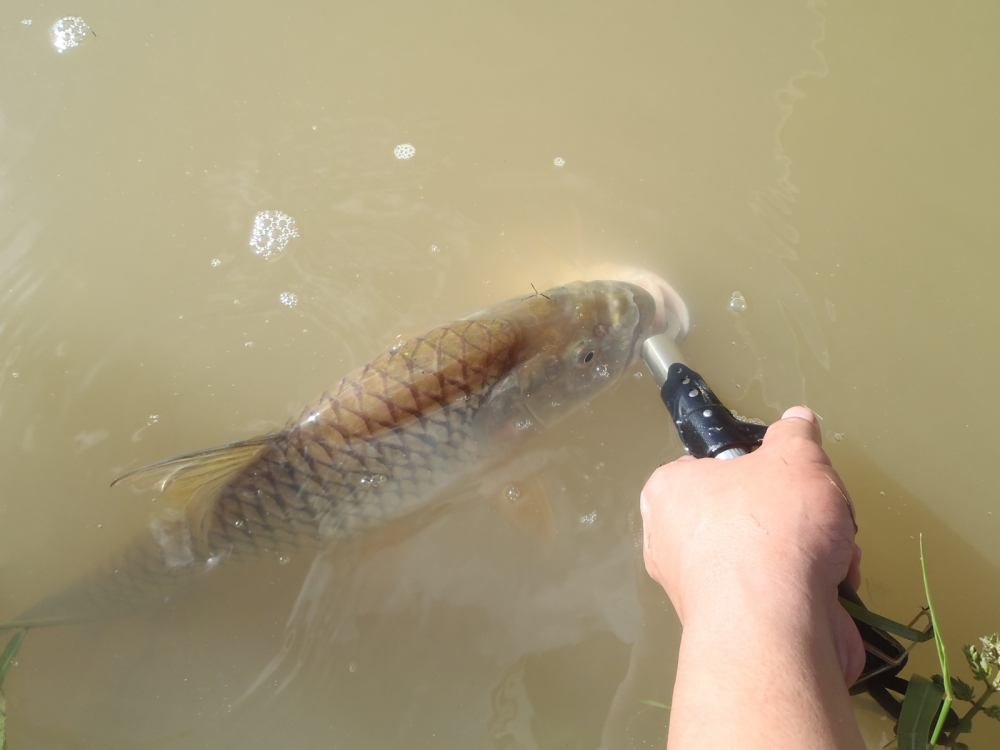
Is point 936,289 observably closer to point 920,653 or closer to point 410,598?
point 920,653

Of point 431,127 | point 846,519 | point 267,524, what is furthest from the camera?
point 431,127

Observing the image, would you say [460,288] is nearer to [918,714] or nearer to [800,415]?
[800,415]

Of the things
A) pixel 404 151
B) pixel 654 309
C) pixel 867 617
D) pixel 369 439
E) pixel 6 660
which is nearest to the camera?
pixel 867 617

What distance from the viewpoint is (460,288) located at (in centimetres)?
307

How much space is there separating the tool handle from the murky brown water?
0.92m

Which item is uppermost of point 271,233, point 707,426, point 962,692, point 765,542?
point 271,233

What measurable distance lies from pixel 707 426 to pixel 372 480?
1.11m

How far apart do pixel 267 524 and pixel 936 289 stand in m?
2.70

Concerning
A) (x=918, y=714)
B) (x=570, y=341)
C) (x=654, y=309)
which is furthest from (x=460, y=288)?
(x=918, y=714)

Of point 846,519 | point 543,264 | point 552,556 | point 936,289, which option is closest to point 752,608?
point 846,519

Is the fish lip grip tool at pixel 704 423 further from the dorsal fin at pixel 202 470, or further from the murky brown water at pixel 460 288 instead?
the dorsal fin at pixel 202 470

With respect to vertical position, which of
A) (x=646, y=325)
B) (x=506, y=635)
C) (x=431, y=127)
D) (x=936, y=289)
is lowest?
(x=506, y=635)

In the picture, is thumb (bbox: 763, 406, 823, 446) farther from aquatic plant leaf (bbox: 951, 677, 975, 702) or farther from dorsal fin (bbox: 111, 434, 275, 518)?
dorsal fin (bbox: 111, 434, 275, 518)

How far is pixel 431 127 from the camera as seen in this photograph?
11.3 ft
